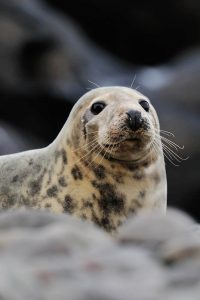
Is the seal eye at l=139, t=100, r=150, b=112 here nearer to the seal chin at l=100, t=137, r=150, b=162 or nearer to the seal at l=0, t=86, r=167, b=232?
the seal at l=0, t=86, r=167, b=232

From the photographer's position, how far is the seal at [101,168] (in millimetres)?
5551

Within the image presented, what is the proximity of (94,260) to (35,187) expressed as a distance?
4.38 m

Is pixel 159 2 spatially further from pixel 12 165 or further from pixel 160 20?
pixel 12 165

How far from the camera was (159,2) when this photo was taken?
13.4 m

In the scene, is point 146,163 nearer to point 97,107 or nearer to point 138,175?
point 138,175

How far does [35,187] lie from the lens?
603cm

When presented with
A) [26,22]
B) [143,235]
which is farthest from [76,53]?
[143,235]

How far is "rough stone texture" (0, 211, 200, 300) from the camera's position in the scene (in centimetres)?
154

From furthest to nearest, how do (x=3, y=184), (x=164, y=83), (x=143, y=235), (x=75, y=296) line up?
1. (x=164, y=83)
2. (x=3, y=184)
3. (x=143, y=235)
4. (x=75, y=296)

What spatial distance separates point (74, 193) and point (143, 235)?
3.98 meters

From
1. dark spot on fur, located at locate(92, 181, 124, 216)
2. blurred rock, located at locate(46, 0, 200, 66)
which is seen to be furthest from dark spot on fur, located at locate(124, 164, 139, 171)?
blurred rock, located at locate(46, 0, 200, 66)

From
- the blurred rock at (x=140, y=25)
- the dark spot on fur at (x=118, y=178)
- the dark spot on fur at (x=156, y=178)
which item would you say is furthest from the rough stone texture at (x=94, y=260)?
the blurred rock at (x=140, y=25)

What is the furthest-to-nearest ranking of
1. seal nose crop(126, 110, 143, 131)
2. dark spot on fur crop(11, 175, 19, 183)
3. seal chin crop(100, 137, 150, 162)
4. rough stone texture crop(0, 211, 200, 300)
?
dark spot on fur crop(11, 175, 19, 183), seal chin crop(100, 137, 150, 162), seal nose crop(126, 110, 143, 131), rough stone texture crop(0, 211, 200, 300)

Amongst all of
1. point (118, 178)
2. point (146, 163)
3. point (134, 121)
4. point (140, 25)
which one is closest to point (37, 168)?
point (118, 178)
